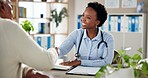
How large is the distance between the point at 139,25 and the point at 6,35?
13.4 feet

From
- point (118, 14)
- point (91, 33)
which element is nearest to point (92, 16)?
point (91, 33)

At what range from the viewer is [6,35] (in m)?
1.30

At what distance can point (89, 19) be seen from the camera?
8.11ft

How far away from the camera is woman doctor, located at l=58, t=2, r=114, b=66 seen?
244cm

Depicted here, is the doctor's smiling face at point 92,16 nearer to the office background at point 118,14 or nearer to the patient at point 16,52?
the patient at point 16,52

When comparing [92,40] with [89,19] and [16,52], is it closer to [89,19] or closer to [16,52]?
[89,19]

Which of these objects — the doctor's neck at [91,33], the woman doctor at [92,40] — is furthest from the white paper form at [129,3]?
the doctor's neck at [91,33]

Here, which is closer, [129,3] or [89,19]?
[89,19]

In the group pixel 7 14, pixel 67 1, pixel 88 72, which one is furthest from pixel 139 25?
pixel 7 14

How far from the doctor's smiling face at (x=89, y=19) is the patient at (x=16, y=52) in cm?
111

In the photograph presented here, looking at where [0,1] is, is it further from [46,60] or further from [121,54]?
[121,54]

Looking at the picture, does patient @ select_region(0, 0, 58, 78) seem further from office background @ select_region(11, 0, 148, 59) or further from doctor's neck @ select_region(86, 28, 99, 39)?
office background @ select_region(11, 0, 148, 59)

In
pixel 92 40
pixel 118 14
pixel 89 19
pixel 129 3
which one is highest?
pixel 129 3

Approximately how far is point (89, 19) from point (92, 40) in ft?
0.71
